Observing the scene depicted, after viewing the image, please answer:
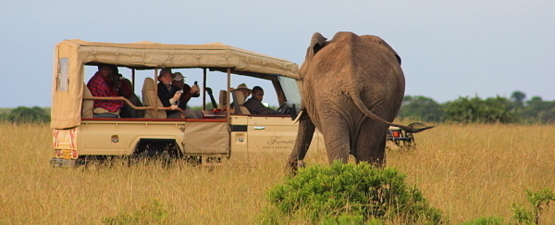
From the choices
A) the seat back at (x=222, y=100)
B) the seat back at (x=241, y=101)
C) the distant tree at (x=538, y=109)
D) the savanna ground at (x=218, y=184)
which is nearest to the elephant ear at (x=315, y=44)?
the savanna ground at (x=218, y=184)

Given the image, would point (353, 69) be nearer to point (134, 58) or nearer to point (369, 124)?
point (369, 124)

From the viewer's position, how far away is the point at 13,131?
20.3 m

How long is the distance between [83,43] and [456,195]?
249 inches

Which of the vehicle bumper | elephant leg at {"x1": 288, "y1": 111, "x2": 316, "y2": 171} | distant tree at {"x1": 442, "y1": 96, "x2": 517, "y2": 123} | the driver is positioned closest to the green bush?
elephant leg at {"x1": 288, "y1": 111, "x2": 316, "y2": 171}

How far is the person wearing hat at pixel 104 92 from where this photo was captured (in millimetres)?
12305

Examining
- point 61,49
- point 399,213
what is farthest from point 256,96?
point 399,213

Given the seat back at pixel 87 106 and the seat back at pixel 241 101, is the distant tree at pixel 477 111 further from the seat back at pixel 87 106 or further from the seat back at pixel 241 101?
the seat back at pixel 87 106

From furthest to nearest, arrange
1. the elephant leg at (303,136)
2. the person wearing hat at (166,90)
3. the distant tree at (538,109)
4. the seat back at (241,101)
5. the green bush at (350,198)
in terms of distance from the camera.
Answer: the distant tree at (538,109) < the seat back at (241,101) < the person wearing hat at (166,90) < the elephant leg at (303,136) < the green bush at (350,198)

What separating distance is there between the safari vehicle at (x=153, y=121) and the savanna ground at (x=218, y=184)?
35cm

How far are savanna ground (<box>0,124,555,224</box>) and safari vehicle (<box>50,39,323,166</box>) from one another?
0.35 meters

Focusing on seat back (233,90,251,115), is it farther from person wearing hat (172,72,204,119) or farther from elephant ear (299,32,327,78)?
elephant ear (299,32,327,78)

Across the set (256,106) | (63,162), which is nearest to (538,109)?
(256,106)

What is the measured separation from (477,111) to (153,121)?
2341cm

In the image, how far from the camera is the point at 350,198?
22.7 ft
